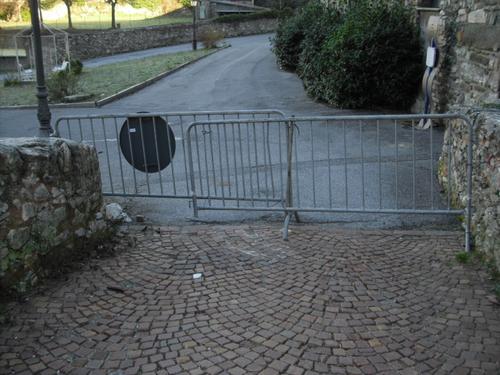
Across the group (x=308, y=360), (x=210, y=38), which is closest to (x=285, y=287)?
(x=308, y=360)

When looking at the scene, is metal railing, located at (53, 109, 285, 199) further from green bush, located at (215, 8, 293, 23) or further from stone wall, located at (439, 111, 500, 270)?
green bush, located at (215, 8, 293, 23)

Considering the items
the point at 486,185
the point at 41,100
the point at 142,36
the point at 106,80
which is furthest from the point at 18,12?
the point at 486,185

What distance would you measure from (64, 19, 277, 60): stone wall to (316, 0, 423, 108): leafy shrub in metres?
27.4

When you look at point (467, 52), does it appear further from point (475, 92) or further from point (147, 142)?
point (147, 142)

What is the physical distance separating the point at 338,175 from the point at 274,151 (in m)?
Answer: 2.06

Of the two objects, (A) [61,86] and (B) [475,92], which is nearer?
(B) [475,92]

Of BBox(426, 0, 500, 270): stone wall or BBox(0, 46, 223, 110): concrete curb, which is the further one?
BBox(0, 46, 223, 110): concrete curb

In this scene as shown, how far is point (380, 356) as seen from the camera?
3.76m

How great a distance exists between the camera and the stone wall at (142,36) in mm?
38156

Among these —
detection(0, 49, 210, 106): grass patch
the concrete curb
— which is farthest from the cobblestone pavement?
detection(0, 49, 210, 106): grass patch

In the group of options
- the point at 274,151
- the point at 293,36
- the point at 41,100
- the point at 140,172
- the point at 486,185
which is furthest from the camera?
the point at 293,36

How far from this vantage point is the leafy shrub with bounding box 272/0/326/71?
2067 centimetres

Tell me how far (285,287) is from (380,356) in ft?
4.00

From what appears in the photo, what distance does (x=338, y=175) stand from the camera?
26.5 ft
